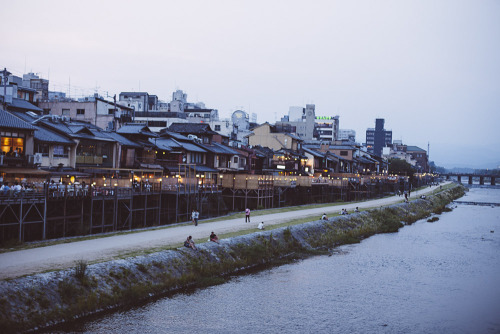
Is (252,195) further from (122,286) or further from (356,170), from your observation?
(356,170)

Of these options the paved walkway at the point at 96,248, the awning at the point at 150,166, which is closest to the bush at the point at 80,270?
the paved walkway at the point at 96,248

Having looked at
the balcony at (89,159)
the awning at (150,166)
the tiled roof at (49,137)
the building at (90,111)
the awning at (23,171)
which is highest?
the building at (90,111)

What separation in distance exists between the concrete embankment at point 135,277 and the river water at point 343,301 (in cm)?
98

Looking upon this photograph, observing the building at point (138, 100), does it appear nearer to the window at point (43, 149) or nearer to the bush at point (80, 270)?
the window at point (43, 149)

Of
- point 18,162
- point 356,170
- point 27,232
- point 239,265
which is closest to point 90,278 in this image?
point 27,232

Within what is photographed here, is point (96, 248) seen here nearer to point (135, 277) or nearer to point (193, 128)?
point (135, 277)

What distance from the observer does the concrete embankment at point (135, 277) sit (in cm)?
2069

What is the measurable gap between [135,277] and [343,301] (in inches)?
501

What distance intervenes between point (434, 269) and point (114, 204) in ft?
88.7

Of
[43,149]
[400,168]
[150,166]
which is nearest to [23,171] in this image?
[43,149]

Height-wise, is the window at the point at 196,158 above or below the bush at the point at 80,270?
above

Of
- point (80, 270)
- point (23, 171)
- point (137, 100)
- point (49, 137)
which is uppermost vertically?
point (137, 100)

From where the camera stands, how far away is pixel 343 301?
→ 28.6 m

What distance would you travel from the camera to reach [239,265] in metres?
34.1
